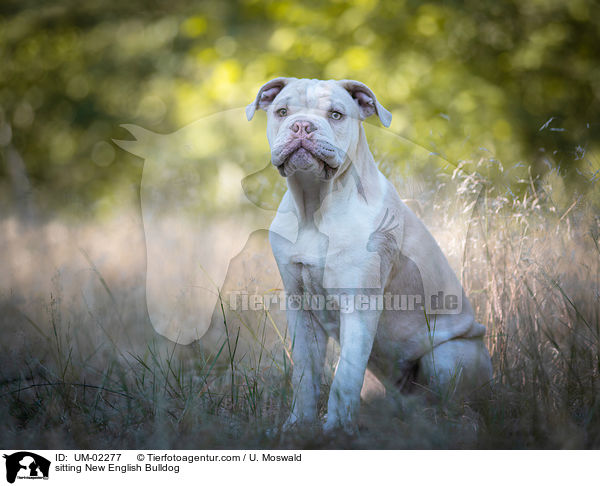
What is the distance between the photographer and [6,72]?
659 centimetres

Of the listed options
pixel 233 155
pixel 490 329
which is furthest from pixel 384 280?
pixel 233 155

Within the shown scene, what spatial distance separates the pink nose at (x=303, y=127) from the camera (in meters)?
2.34

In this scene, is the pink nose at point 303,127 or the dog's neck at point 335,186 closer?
the pink nose at point 303,127

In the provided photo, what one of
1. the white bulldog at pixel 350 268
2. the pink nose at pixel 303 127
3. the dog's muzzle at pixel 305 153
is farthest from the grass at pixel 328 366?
the pink nose at pixel 303 127

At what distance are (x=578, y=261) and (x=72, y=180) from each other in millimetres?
6285

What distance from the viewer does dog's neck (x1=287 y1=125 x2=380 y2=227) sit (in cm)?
253

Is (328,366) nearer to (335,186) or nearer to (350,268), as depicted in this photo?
(350,268)

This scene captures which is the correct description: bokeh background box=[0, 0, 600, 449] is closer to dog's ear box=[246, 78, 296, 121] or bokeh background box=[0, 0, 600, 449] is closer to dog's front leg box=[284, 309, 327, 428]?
dog's front leg box=[284, 309, 327, 428]
